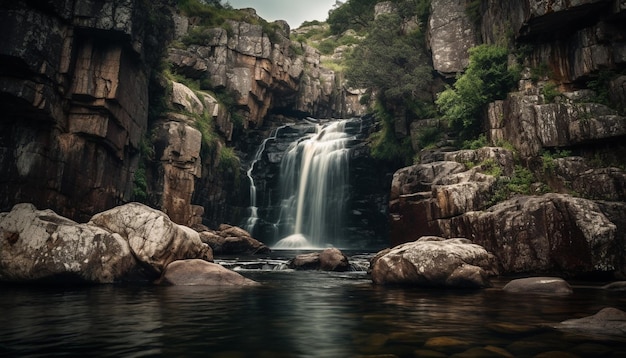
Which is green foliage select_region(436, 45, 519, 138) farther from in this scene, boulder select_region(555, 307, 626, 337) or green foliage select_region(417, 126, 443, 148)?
boulder select_region(555, 307, 626, 337)

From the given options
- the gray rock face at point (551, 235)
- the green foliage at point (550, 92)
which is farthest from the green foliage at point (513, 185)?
the green foliage at point (550, 92)

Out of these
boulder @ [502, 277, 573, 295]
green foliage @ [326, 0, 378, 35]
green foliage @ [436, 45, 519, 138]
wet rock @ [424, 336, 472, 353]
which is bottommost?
wet rock @ [424, 336, 472, 353]

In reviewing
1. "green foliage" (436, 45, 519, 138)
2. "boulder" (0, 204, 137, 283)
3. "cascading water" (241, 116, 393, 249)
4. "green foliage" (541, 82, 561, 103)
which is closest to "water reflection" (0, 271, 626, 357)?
"boulder" (0, 204, 137, 283)

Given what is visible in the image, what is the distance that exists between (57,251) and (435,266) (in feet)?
33.4

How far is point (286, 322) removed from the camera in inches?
253

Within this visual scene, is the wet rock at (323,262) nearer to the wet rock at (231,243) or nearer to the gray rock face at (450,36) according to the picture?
the wet rock at (231,243)

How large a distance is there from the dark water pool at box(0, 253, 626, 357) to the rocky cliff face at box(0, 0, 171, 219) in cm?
1065

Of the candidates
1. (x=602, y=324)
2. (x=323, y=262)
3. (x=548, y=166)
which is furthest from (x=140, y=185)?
(x=602, y=324)

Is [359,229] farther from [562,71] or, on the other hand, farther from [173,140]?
[562,71]

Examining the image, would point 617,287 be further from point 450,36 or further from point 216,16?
point 216,16

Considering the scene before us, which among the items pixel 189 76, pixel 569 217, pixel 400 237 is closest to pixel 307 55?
pixel 189 76

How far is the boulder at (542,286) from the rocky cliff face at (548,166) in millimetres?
2921

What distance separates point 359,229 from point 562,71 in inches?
736

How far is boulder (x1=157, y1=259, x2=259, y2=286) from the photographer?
1126 cm
